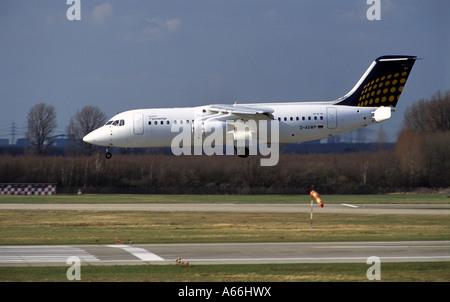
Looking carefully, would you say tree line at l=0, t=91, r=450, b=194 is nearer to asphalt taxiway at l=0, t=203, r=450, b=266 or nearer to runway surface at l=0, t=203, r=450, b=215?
runway surface at l=0, t=203, r=450, b=215

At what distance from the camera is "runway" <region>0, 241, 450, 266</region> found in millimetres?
22047

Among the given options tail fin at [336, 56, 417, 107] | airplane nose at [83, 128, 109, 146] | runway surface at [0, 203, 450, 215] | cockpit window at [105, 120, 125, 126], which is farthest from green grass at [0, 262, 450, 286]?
airplane nose at [83, 128, 109, 146]

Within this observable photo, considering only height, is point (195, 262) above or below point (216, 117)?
below

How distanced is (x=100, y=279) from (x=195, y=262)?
3632mm

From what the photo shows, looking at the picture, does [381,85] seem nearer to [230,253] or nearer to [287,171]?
[287,171]

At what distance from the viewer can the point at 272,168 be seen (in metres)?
65.6

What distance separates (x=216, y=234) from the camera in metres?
30.0

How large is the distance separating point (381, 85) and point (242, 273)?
30.6 m

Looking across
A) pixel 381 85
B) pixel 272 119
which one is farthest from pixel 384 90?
pixel 272 119

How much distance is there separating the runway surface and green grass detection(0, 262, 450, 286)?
67.1 feet

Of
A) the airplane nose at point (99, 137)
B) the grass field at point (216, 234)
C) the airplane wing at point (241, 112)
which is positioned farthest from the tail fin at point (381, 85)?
the airplane nose at point (99, 137)
